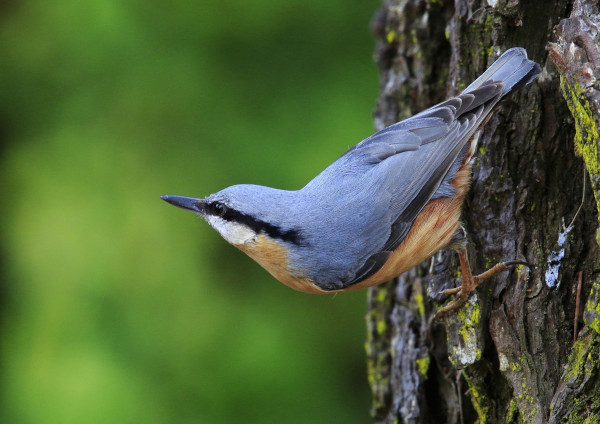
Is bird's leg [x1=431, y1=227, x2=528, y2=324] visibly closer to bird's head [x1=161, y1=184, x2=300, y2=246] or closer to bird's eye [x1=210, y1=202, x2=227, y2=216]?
bird's head [x1=161, y1=184, x2=300, y2=246]

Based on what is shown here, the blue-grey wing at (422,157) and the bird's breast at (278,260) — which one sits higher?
the blue-grey wing at (422,157)

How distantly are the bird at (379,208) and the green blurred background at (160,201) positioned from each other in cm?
69

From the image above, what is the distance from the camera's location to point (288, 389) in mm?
3326

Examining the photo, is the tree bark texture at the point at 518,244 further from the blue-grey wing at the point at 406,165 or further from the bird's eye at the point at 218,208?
the bird's eye at the point at 218,208

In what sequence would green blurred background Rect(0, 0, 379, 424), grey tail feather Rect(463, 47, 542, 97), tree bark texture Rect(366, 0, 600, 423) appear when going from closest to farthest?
tree bark texture Rect(366, 0, 600, 423) < grey tail feather Rect(463, 47, 542, 97) < green blurred background Rect(0, 0, 379, 424)

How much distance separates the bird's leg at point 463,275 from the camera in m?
2.58

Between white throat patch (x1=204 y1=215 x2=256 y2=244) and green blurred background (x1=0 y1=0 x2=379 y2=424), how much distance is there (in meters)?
0.68

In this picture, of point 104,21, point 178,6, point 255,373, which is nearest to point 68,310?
point 255,373

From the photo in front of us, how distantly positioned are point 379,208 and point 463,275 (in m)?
0.44

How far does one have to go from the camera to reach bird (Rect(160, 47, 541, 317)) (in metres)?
2.56

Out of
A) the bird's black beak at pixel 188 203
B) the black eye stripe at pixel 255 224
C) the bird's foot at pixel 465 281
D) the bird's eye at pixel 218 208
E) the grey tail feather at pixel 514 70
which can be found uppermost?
the grey tail feather at pixel 514 70

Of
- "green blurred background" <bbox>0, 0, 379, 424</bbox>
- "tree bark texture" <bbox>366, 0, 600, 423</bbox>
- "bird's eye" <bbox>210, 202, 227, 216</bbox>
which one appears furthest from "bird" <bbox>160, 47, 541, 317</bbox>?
"green blurred background" <bbox>0, 0, 379, 424</bbox>

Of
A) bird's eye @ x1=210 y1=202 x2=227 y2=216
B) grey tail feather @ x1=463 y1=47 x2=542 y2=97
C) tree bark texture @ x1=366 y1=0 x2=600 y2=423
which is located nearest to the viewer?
tree bark texture @ x1=366 y1=0 x2=600 y2=423

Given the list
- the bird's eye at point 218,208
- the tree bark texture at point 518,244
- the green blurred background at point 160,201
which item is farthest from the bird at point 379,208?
the green blurred background at point 160,201
